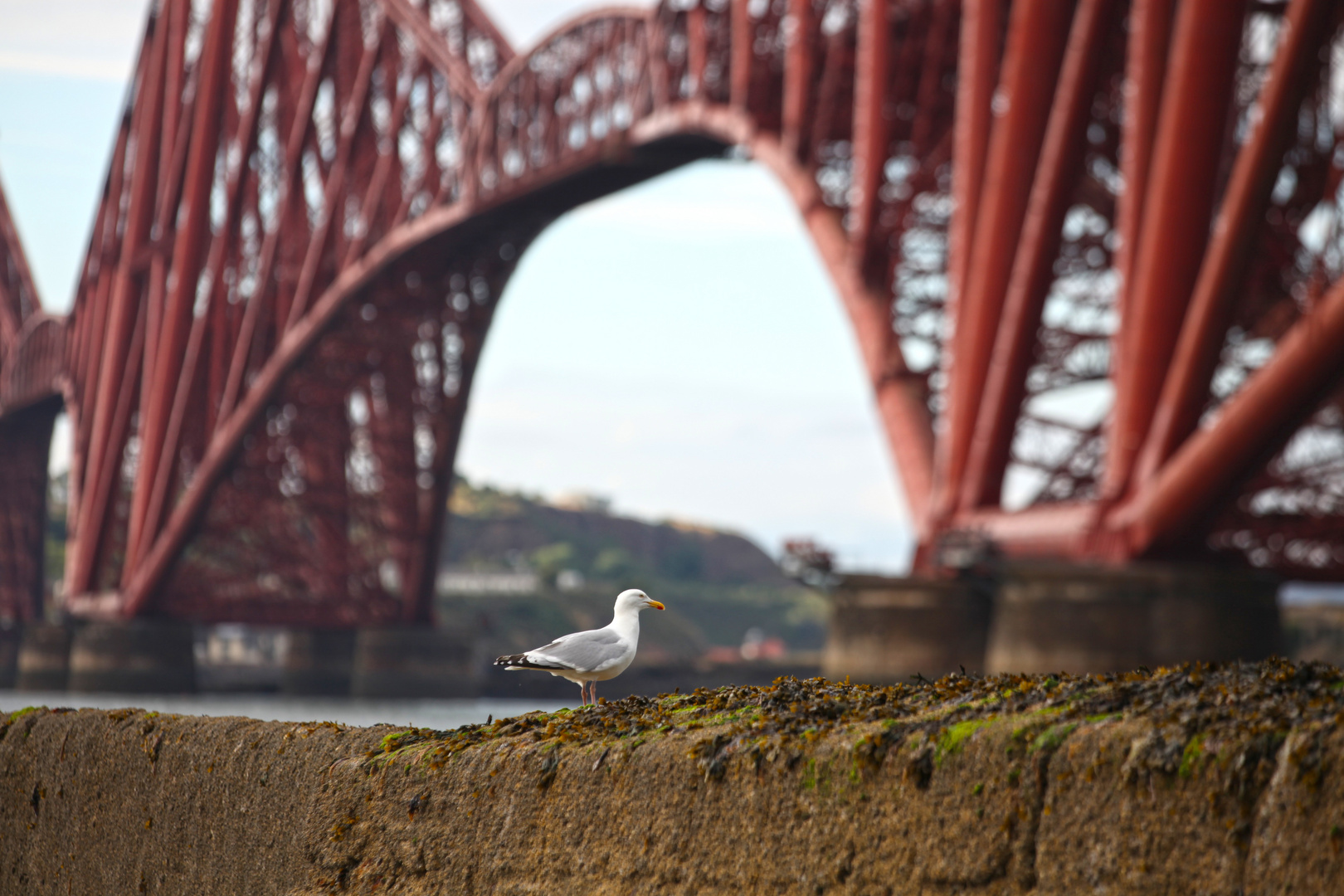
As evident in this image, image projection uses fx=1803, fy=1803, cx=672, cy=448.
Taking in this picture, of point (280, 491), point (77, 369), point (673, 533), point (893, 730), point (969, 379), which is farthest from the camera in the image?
point (673, 533)

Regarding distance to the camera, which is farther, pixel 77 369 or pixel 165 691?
pixel 77 369

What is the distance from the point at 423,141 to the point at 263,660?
7482 cm

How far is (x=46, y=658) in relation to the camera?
6562 cm

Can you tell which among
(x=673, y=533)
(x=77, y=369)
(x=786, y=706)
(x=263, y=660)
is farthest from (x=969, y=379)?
(x=673, y=533)

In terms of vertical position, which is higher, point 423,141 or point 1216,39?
point 423,141

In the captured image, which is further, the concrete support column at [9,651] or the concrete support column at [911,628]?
the concrete support column at [9,651]

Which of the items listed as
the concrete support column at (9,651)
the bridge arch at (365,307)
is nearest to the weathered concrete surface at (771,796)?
the bridge arch at (365,307)

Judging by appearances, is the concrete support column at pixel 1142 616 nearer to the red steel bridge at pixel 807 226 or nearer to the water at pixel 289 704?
the red steel bridge at pixel 807 226

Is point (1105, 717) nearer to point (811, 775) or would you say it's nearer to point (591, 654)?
point (811, 775)

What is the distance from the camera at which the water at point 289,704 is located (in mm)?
50594

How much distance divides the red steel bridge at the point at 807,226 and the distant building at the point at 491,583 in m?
31.8

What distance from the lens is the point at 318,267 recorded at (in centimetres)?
5209

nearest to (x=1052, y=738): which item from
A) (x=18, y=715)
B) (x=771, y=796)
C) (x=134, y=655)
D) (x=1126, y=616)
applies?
(x=771, y=796)

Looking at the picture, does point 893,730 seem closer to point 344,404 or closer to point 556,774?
point 556,774
